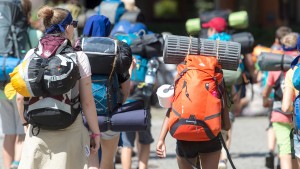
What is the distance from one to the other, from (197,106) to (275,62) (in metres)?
2.22

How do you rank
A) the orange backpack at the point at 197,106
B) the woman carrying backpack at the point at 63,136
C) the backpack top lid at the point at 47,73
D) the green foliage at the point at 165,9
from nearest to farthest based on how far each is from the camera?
the backpack top lid at the point at 47,73 < the woman carrying backpack at the point at 63,136 < the orange backpack at the point at 197,106 < the green foliage at the point at 165,9

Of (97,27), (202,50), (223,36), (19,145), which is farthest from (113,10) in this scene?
(202,50)

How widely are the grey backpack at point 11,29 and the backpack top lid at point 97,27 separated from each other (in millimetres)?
1596

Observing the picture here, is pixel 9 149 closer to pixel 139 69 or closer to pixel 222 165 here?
pixel 139 69

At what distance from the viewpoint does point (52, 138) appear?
646cm

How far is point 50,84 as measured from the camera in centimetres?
628

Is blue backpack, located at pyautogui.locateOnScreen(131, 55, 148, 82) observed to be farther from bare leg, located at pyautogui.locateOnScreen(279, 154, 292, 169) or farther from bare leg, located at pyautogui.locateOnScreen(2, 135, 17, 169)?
bare leg, located at pyautogui.locateOnScreen(279, 154, 292, 169)

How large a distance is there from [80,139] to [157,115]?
989cm

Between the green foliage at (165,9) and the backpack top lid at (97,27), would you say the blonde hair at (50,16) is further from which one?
the green foliage at (165,9)

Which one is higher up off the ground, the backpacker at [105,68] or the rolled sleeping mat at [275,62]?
the backpacker at [105,68]

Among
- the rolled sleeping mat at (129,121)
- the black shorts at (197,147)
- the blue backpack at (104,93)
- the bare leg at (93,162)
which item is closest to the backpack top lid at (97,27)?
the blue backpack at (104,93)

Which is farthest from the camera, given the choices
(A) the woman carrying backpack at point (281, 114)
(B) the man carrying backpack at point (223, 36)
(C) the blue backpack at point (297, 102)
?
(B) the man carrying backpack at point (223, 36)

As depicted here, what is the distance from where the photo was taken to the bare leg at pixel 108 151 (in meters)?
7.90

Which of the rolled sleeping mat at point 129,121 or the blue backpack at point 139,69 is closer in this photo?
the rolled sleeping mat at point 129,121
